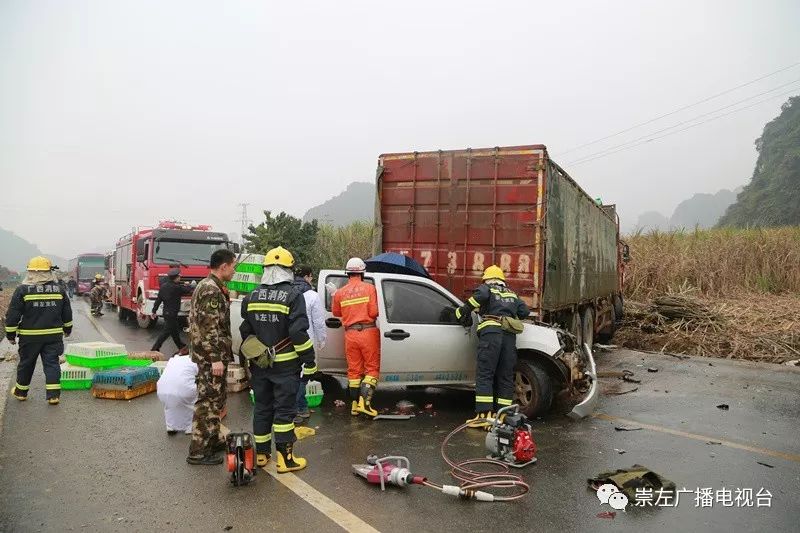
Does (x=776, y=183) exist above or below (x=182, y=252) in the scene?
above

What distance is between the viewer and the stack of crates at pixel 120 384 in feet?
22.3

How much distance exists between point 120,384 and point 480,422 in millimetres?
4492

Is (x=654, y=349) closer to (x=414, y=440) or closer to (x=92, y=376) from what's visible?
(x=414, y=440)

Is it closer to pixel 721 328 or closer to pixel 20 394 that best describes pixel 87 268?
pixel 20 394

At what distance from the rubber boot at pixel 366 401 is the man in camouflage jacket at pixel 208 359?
165cm

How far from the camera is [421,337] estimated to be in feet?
20.5

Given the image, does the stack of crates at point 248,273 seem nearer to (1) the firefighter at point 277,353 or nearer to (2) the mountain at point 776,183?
(1) the firefighter at point 277,353

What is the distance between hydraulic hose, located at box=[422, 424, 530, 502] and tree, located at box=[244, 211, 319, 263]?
1486 centimetres

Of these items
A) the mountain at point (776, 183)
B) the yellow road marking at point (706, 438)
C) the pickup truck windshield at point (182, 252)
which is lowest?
the yellow road marking at point (706, 438)

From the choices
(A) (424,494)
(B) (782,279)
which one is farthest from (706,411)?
(B) (782,279)

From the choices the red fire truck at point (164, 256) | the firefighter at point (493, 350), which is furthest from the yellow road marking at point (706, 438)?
the red fire truck at point (164, 256)

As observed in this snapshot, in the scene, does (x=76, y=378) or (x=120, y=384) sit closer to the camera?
(x=120, y=384)

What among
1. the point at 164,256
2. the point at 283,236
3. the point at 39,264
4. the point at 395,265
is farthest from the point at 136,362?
the point at 283,236

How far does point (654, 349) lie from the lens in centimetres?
1262
